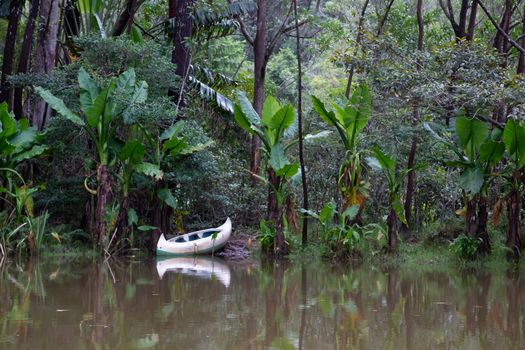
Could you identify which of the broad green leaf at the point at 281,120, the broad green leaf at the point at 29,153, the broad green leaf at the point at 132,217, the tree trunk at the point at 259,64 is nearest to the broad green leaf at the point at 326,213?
the broad green leaf at the point at 281,120

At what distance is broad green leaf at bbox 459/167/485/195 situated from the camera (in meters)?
12.9

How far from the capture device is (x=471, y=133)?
42.5ft

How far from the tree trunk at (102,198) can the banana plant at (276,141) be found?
115 inches

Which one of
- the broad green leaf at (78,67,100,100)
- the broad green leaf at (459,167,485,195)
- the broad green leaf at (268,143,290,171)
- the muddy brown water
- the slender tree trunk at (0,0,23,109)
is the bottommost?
the muddy brown water

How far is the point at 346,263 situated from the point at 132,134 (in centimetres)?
557

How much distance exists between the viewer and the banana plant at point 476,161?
12852mm

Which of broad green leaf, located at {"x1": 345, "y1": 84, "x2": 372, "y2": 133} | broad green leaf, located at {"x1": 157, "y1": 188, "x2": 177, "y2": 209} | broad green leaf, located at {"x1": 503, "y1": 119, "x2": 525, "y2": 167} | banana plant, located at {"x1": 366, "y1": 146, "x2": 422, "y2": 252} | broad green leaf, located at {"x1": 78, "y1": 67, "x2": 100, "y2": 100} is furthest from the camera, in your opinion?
broad green leaf, located at {"x1": 157, "y1": 188, "x2": 177, "y2": 209}

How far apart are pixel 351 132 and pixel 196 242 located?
170 inches

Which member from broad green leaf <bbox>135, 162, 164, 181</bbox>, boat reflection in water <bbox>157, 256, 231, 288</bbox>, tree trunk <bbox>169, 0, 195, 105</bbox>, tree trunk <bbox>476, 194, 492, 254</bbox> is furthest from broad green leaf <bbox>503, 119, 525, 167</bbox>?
tree trunk <bbox>169, 0, 195, 105</bbox>

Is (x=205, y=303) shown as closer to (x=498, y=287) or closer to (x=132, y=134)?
(x=498, y=287)

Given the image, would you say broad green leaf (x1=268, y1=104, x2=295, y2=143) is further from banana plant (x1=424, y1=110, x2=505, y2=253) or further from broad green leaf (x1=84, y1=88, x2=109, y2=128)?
broad green leaf (x1=84, y1=88, x2=109, y2=128)

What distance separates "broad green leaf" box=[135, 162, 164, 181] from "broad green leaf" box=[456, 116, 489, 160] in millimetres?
5837

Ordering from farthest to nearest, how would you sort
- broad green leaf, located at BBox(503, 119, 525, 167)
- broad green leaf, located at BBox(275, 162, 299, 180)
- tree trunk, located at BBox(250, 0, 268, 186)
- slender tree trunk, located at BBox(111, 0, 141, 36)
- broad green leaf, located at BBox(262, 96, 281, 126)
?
tree trunk, located at BBox(250, 0, 268, 186) < slender tree trunk, located at BBox(111, 0, 141, 36) < broad green leaf, located at BBox(262, 96, 281, 126) < broad green leaf, located at BBox(275, 162, 299, 180) < broad green leaf, located at BBox(503, 119, 525, 167)

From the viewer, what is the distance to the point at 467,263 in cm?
1345
